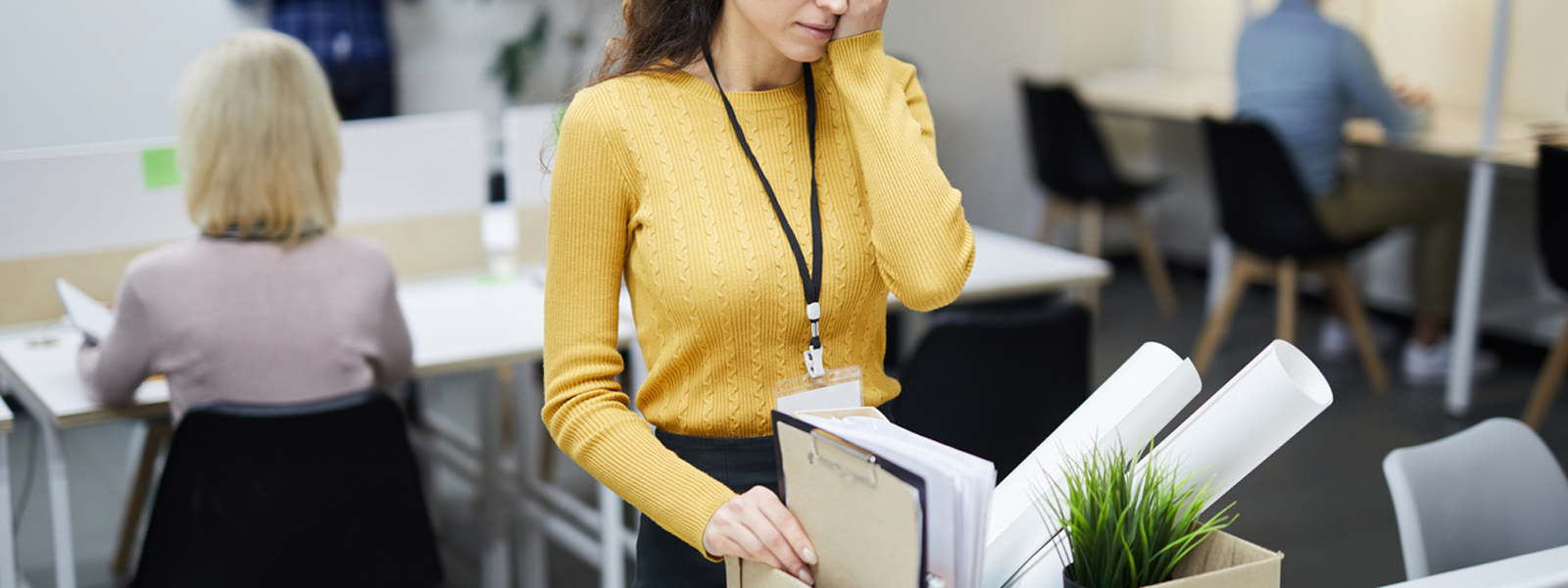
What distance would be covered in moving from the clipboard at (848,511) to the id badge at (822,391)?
147 millimetres

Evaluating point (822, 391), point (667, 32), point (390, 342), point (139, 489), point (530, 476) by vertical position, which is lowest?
point (530, 476)

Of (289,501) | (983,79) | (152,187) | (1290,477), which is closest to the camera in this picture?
(289,501)

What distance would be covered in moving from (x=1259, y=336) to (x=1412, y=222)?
728mm

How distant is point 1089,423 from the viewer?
935 millimetres

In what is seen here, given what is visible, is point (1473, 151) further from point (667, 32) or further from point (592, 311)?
point (592, 311)

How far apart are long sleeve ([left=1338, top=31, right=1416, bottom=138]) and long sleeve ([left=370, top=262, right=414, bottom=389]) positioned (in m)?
3.09

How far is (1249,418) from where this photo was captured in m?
0.87

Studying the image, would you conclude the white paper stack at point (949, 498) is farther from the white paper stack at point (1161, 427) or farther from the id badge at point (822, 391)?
the id badge at point (822, 391)

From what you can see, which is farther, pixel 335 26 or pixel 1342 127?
pixel 335 26

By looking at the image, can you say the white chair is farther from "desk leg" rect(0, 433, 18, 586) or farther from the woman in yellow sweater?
"desk leg" rect(0, 433, 18, 586)

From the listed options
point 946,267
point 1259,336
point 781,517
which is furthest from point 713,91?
point 1259,336

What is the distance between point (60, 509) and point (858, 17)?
1.68m

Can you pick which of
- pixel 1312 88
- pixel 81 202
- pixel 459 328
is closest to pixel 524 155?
pixel 459 328

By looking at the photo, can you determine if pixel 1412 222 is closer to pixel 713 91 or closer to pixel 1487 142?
pixel 1487 142
